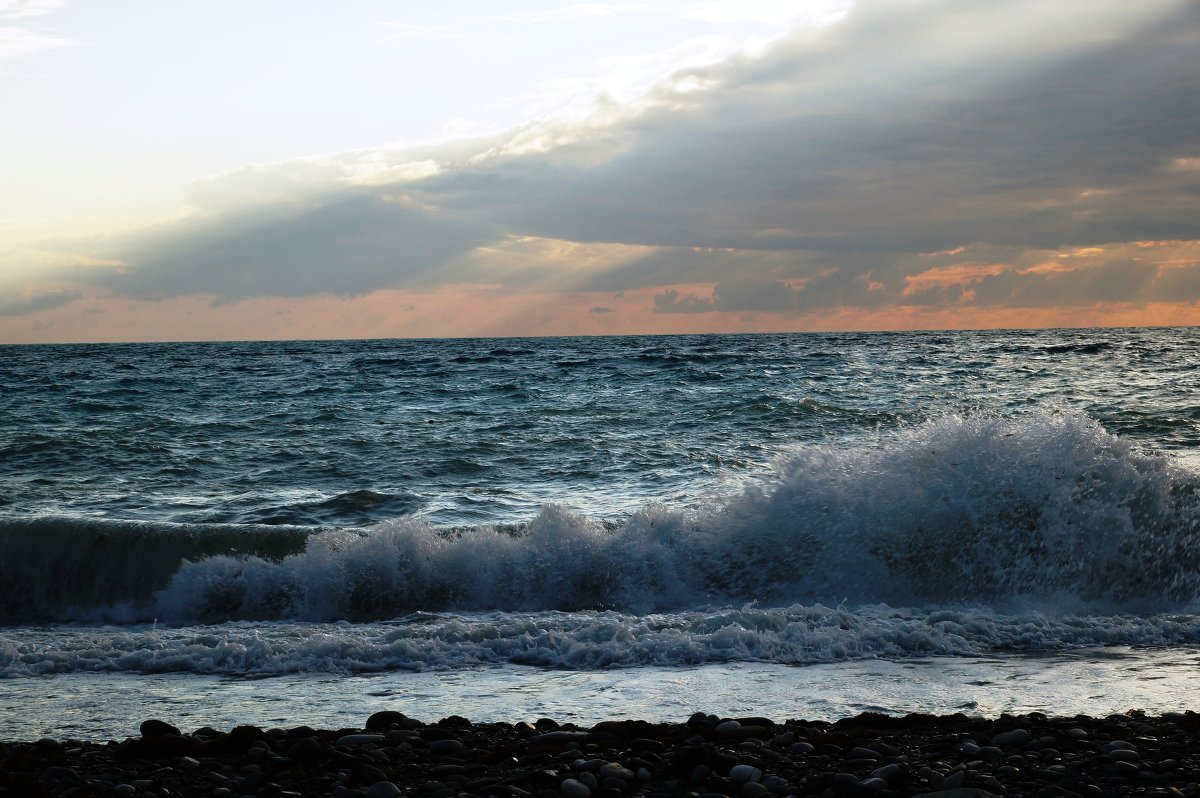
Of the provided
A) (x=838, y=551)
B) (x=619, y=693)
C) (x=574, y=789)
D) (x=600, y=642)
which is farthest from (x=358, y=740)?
(x=838, y=551)

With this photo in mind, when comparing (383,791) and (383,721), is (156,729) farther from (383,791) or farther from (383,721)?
(383,791)

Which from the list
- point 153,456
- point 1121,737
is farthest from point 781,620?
point 153,456

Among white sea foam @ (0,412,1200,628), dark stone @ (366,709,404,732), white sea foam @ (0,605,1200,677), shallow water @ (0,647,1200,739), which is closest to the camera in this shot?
dark stone @ (366,709,404,732)

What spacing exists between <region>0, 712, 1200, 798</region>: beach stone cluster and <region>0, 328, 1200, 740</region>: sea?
1.75 ft

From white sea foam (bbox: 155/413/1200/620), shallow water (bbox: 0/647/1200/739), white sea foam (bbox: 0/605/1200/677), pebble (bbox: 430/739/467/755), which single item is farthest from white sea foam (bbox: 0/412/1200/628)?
pebble (bbox: 430/739/467/755)

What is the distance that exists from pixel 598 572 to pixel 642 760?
4.96m

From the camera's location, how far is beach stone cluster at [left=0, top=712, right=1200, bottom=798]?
3.81 metres

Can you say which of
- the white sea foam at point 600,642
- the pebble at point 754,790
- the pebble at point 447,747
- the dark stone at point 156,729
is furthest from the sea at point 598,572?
the pebble at point 754,790

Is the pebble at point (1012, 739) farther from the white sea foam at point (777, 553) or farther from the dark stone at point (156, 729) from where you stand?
the white sea foam at point (777, 553)

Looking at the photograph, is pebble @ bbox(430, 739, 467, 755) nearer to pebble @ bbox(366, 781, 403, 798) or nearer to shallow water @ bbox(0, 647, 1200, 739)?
pebble @ bbox(366, 781, 403, 798)

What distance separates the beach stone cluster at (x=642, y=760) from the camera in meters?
3.81

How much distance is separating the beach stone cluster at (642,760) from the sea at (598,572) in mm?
533

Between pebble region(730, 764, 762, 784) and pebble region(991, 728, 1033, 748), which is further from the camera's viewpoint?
pebble region(991, 728, 1033, 748)

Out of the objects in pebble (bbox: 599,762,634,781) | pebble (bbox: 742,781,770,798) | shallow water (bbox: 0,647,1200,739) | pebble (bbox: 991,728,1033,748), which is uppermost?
pebble (bbox: 599,762,634,781)
